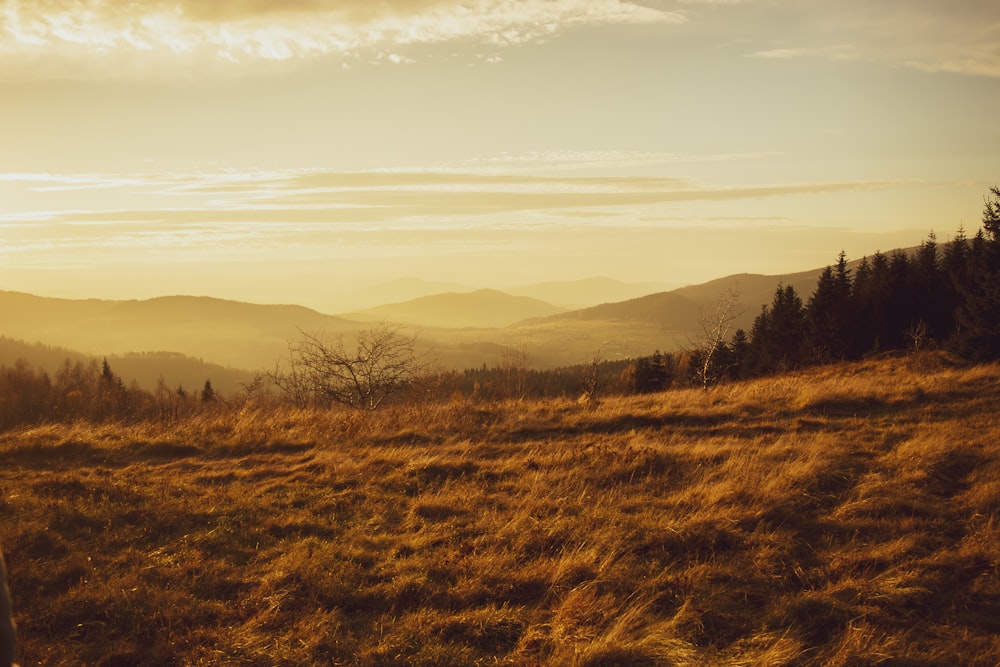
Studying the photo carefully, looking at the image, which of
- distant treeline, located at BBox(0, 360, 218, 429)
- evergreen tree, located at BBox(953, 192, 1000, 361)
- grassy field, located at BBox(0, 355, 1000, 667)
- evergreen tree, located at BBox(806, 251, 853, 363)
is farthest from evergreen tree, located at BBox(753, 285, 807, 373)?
distant treeline, located at BBox(0, 360, 218, 429)

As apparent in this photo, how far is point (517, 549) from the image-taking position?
6504mm

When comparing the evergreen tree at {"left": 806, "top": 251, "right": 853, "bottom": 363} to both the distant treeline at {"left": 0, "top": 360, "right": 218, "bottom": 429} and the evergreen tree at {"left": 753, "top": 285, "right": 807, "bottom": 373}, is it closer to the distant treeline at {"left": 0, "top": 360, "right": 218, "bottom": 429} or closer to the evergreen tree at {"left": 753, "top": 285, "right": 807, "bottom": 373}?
the evergreen tree at {"left": 753, "top": 285, "right": 807, "bottom": 373}

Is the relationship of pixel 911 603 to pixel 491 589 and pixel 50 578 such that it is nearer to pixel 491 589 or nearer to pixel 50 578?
pixel 491 589

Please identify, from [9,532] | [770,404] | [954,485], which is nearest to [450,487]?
[9,532]

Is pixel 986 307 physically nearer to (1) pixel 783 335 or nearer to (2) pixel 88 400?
(1) pixel 783 335

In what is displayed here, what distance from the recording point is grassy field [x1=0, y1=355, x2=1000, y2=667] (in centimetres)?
484

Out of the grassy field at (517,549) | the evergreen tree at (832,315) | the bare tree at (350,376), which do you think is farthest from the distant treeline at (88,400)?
the evergreen tree at (832,315)

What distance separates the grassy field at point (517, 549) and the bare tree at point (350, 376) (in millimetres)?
5742

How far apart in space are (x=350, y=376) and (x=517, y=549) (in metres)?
12.2

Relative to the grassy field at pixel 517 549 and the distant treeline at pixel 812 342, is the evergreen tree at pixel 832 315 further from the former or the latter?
the grassy field at pixel 517 549

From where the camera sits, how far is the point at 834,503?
295 inches

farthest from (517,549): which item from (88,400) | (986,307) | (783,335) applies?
(88,400)

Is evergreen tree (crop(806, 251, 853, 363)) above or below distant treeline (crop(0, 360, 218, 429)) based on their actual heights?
above

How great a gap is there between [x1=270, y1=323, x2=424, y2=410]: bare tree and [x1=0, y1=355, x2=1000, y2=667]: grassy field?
5742 millimetres
